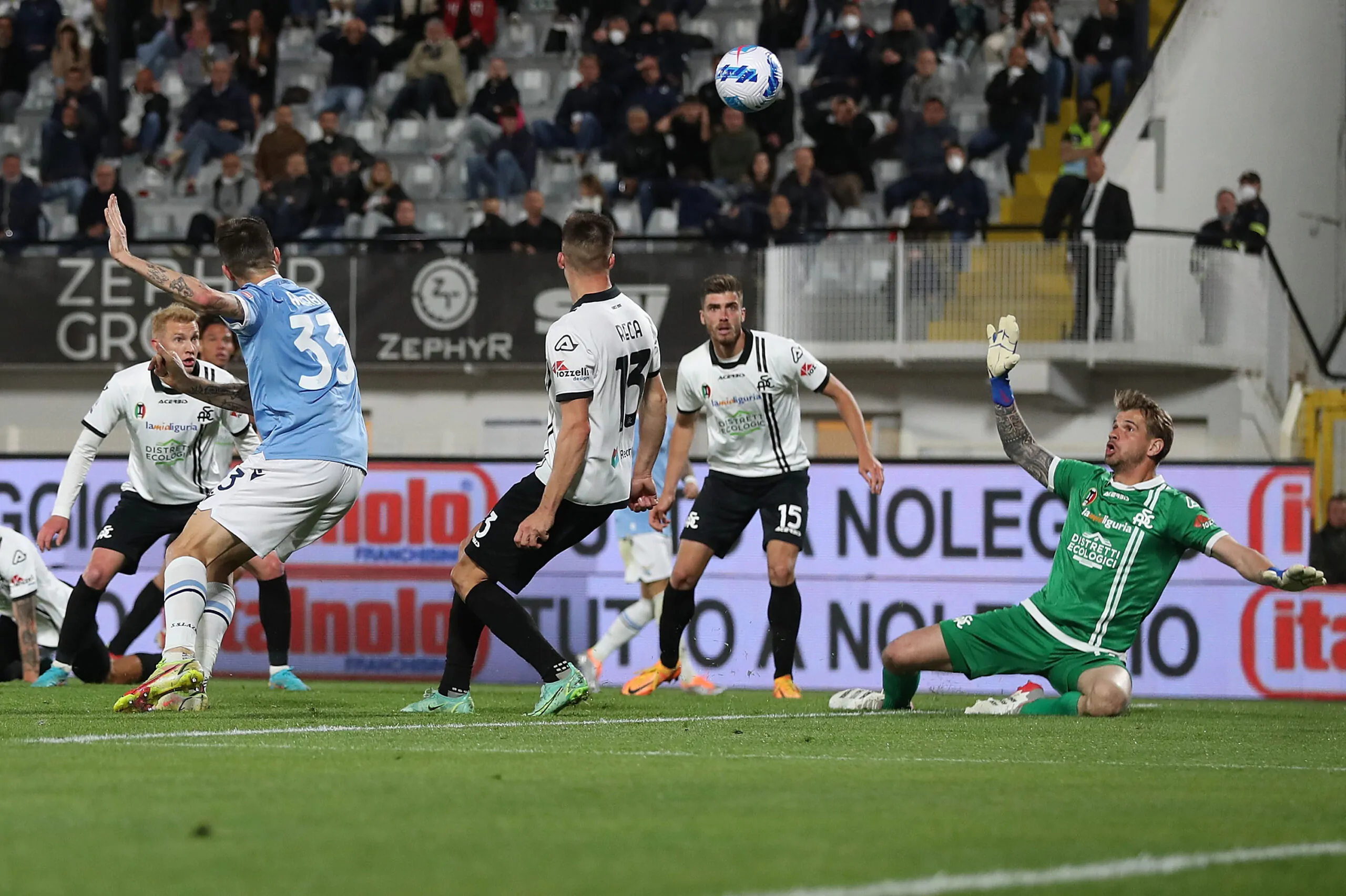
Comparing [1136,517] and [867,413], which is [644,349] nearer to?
[1136,517]

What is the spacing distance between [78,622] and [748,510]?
382cm

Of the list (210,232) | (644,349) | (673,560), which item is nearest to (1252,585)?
(673,560)

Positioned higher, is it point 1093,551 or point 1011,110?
point 1011,110

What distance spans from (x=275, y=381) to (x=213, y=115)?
14.8 meters

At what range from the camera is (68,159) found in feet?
70.9

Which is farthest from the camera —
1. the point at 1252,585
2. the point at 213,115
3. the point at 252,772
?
the point at 213,115

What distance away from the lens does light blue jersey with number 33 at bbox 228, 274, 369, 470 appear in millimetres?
8273

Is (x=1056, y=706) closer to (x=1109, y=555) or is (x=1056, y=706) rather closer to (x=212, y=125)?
(x=1109, y=555)

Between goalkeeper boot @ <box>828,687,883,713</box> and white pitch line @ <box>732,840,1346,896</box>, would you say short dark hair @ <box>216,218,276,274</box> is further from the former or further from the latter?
white pitch line @ <box>732,840,1346,896</box>

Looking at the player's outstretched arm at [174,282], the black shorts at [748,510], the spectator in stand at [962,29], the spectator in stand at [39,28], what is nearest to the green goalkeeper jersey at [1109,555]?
the black shorts at [748,510]

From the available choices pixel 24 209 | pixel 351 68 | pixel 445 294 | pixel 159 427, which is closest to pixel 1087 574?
pixel 159 427

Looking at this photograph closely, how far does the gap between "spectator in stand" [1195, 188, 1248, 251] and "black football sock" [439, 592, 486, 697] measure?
11053mm

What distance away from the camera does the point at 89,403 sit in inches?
800

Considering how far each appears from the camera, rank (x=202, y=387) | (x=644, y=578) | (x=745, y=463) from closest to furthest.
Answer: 1. (x=202, y=387)
2. (x=745, y=463)
3. (x=644, y=578)
